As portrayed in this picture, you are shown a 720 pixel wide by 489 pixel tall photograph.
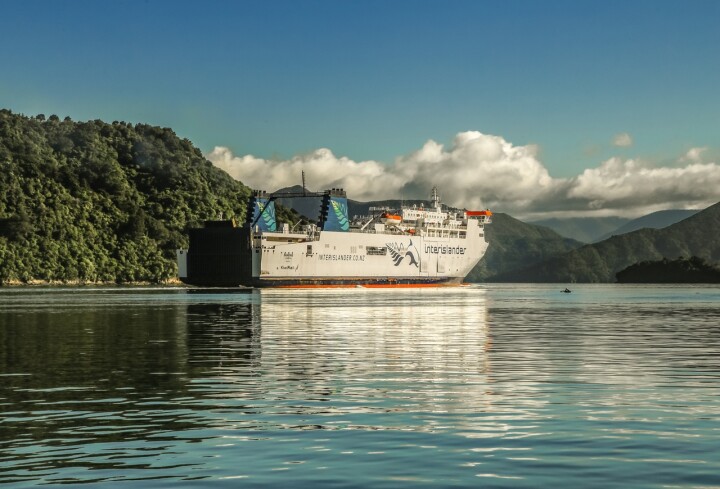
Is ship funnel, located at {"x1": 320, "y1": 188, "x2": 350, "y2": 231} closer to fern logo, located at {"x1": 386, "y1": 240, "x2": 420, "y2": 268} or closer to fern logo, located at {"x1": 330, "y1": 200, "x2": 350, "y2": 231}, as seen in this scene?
fern logo, located at {"x1": 330, "y1": 200, "x2": 350, "y2": 231}

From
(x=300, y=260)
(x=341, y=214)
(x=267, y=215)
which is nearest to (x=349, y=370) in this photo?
(x=300, y=260)

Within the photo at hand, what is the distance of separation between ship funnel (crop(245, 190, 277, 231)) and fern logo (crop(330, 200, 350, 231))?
11.8m

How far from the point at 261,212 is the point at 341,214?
1396 centimetres

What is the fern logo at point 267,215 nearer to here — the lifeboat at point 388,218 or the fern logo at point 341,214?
the fern logo at point 341,214

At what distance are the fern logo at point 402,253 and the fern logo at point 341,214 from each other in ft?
31.7

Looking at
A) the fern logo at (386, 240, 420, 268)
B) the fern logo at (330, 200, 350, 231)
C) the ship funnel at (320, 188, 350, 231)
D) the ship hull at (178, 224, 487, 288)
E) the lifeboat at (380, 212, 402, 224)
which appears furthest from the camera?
the lifeboat at (380, 212, 402, 224)

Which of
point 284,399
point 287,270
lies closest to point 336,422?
point 284,399

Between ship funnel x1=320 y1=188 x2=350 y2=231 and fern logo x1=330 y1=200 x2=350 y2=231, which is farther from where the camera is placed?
fern logo x1=330 y1=200 x2=350 y2=231

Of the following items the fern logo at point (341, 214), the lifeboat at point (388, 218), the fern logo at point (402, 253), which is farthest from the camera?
the lifeboat at point (388, 218)

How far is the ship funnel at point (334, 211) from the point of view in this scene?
6663 inches

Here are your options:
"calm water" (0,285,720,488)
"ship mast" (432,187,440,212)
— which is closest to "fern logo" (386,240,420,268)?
"ship mast" (432,187,440,212)

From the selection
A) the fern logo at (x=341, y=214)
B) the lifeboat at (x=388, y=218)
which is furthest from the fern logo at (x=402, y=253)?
the fern logo at (x=341, y=214)

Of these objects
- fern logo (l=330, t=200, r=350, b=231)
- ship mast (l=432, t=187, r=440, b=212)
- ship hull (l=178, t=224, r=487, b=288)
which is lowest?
ship hull (l=178, t=224, r=487, b=288)

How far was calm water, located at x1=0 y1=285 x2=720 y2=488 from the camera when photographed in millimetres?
14172
